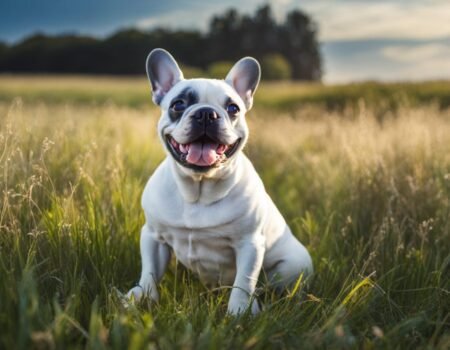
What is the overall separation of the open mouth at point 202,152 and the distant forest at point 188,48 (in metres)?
41.2

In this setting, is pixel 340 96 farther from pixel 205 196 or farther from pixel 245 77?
pixel 205 196

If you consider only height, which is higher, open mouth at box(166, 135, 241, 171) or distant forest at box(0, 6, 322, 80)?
distant forest at box(0, 6, 322, 80)

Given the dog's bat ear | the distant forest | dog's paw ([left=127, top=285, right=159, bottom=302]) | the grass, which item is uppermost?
the distant forest

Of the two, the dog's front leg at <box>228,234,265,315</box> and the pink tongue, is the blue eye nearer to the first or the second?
the pink tongue

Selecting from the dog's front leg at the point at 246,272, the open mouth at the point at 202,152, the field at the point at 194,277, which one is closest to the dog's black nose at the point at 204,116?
the open mouth at the point at 202,152

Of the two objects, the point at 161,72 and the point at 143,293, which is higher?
the point at 161,72

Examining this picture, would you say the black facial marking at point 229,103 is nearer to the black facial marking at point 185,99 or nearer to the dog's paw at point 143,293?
the black facial marking at point 185,99

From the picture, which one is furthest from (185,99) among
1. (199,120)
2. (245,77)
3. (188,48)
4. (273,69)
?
(188,48)

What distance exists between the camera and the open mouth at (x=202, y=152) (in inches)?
120

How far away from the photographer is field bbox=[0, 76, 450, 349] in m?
2.39

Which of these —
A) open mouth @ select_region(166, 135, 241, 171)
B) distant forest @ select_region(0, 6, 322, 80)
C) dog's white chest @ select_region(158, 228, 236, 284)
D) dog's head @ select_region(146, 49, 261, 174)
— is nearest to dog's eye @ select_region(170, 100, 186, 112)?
dog's head @ select_region(146, 49, 261, 174)

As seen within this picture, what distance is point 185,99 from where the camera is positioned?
315cm

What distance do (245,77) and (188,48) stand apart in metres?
55.4

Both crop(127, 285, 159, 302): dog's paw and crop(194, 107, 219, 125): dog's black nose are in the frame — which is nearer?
crop(194, 107, 219, 125): dog's black nose
